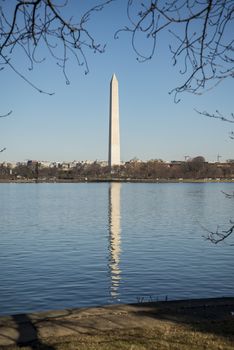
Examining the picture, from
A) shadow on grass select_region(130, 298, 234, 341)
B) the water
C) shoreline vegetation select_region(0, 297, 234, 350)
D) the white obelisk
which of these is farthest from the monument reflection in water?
the white obelisk

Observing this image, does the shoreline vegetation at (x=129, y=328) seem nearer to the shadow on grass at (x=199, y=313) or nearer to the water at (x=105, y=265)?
the shadow on grass at (x=199, y=313)

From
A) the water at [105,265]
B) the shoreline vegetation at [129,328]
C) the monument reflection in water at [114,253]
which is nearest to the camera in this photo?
the shoreline vegetation at [129,328]

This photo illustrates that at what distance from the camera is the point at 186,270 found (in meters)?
17.0

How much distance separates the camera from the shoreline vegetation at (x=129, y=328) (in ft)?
20.1

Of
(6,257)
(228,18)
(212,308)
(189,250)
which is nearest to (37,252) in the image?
(6,257)

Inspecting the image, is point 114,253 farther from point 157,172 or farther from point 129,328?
point 157,172

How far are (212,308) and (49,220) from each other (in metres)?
28.1

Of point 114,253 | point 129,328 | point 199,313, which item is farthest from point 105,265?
point 129,328

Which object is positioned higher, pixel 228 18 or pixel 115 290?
pixel 228 18

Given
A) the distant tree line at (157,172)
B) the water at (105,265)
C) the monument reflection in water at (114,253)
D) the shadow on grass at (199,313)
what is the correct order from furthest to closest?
the distant tree line at (157,172)
the monument reflection in water at (114,253)
the water at (105,265)
the shadow on grass at (199,313)

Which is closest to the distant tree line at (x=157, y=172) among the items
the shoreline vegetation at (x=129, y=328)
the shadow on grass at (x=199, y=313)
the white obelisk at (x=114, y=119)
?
the white obelisk at (x=114, y=119)

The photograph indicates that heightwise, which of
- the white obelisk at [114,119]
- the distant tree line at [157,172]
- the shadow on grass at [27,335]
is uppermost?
the white obelisk at [114,119]

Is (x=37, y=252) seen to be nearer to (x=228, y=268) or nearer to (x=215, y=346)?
(x=228, y=268)

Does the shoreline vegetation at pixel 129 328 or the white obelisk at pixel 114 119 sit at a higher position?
the white obelisk at pixel 114 119
